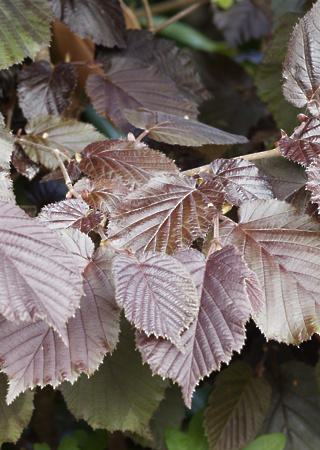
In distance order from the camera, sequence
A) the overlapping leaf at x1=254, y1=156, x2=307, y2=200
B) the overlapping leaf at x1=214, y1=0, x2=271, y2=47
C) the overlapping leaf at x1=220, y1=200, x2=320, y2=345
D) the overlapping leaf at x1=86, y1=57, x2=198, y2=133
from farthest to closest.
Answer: the overlapping leaf at x1=214, y1=0, x2=271, y2=47 < the overlapping leaf at x1=86, y1=57, x2=198, y2=133 < the overlapping leaf at x1=254, y1=156, x2=307, y2=200 < the overlapping leaf at x1=220, y1=200, x2=320, y2=345

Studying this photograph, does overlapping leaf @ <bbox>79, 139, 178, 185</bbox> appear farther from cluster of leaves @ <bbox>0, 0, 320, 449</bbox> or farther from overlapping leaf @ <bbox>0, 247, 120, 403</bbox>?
overlapping leaf @ <bbox>0, 247, 120, 403</bbox>

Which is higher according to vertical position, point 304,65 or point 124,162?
point 304,65

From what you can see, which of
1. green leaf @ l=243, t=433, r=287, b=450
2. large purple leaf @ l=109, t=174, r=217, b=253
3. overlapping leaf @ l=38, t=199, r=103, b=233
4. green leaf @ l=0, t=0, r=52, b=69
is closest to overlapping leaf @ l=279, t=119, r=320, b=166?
large purple leaf @ l=109, t=174, r=217, b=253

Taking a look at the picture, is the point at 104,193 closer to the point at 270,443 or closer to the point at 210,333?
the point at 210,333

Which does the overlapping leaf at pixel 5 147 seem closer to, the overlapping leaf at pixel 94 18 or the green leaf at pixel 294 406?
the overlapping leaf at pixel 94 18

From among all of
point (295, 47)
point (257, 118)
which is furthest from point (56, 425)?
point (295, 47)

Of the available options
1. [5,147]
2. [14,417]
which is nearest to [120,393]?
[14,417]
